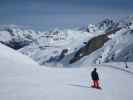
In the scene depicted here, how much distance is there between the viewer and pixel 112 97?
18.8 m

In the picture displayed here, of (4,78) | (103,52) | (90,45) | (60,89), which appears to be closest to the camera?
(60,89)

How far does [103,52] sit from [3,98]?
4652 inches

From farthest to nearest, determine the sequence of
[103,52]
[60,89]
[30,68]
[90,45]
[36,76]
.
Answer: [90,45], [103,52], [30,68], [36,76], [60,89]

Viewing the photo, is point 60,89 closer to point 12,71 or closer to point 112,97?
point 112,97

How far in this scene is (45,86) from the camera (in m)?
20.6

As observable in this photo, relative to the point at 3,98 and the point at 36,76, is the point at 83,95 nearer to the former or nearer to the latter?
the point at 3,98

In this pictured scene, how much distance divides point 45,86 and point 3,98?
4.55 metres

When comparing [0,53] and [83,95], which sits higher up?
[0,53]

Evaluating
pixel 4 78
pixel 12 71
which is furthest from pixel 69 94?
pixel 12 71

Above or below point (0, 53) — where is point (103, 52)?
below

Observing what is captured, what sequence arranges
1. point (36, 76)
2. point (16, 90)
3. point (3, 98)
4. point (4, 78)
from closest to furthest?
point (3, 98) → point (16, 90) → point (4, 78) → point (36, 76)

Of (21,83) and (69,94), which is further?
(21,83)

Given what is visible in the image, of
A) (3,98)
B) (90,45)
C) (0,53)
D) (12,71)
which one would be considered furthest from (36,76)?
(90,45)

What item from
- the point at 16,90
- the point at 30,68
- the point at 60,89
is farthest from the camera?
the point at 30,68
